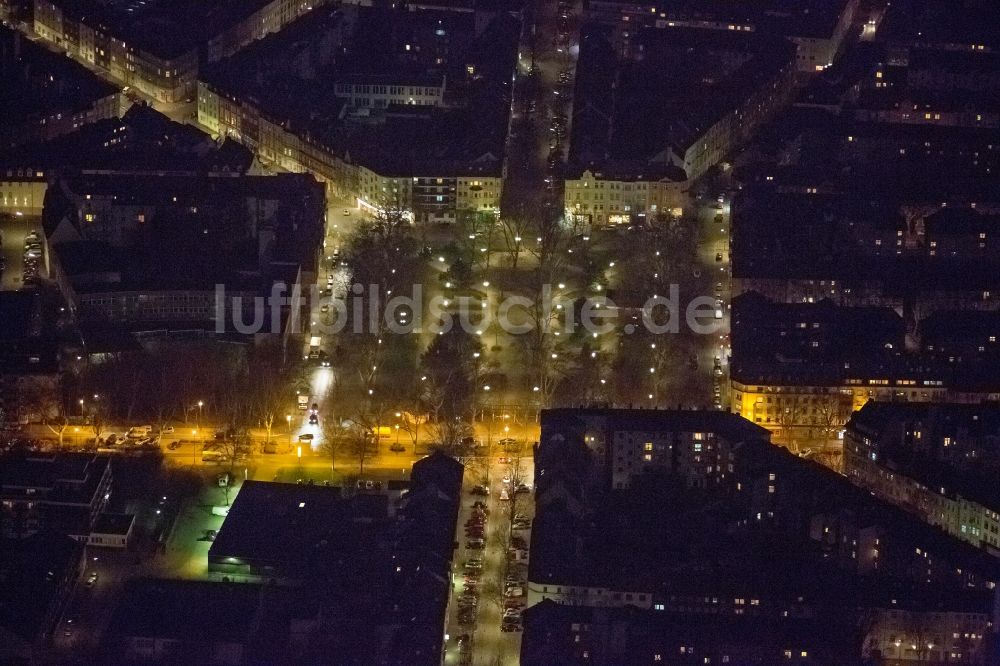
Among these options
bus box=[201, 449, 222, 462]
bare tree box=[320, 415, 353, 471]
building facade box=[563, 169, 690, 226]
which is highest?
building facade box=[563, 169, 690, 226]

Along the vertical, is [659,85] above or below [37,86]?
above

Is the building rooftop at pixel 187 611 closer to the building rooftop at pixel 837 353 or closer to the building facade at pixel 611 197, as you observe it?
the building rooftop at pixel 837 353

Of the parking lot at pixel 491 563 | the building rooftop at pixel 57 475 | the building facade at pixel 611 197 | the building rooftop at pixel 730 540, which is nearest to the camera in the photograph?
the parking lot at pixel 491 563

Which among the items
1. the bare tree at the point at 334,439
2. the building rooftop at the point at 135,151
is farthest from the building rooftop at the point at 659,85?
the bare tree at the point at 334,439

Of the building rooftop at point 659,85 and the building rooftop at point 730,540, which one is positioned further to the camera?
Answer: the building rooftop at point 659,85

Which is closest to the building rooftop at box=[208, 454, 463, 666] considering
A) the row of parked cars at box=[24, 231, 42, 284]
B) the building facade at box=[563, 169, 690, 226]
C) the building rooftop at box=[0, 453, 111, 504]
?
the building rooftop at box=[0, 453, 111, 504]

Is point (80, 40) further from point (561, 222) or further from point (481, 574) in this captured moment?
point (481, 574)

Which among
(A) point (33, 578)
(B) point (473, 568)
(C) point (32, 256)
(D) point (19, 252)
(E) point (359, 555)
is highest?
(D) point (19, 252)

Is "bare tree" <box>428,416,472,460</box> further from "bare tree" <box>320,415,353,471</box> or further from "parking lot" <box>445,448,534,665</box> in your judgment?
"bare tree" <box>320,415,353,471</box>

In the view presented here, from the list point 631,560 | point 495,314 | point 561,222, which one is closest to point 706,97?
point 561,222

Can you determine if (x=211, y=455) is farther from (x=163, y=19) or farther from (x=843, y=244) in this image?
(x=163, y=19)

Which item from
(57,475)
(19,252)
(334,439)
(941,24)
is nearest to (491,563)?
(334,439)
